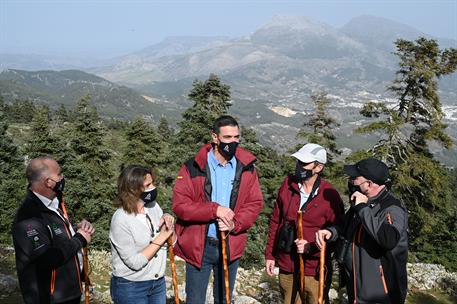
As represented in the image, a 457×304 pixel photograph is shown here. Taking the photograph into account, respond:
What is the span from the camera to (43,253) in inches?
160

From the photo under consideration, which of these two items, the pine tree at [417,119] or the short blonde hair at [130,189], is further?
the pine tree at [417,119]

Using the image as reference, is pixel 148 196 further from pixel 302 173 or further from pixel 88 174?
pixel 88 174

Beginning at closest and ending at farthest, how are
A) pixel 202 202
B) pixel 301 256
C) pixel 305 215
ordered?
pixel 202 202 < pixel 301 256 < pixel 305 215

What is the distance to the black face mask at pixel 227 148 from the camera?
17.1 feet

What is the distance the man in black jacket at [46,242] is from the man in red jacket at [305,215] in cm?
278

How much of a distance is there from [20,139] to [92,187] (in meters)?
54.6

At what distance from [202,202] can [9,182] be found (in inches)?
1258

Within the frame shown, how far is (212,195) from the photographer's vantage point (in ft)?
17.4

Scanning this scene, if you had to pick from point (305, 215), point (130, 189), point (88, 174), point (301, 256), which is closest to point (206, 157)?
point (130, 189)

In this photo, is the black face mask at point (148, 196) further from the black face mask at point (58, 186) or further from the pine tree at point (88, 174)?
the pine tree at point (88, 174)

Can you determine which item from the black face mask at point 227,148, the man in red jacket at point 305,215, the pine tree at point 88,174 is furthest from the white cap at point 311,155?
the pine tree at point 88,174

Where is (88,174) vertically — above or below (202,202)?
below

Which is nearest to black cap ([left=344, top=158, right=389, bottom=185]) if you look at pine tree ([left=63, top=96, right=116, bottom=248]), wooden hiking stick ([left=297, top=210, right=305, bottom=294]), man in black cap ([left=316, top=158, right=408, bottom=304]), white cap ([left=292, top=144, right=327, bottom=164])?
man in black cap ([left=316, top=158, right=408, bottom=304])

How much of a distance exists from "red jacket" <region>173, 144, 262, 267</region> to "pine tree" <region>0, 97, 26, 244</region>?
91.6 feet
